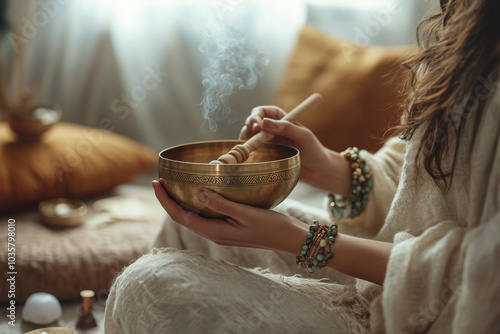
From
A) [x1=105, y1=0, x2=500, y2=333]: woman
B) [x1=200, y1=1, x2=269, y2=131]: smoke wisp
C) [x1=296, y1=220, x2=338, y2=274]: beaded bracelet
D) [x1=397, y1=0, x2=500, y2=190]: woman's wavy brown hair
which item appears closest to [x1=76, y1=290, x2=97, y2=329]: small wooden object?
[x1=105, y1=0, x2=500, y2=333]: woman

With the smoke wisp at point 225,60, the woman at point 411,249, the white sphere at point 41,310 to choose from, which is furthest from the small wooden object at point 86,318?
the smoke wisp at point 225,60

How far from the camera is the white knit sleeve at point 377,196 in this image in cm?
113

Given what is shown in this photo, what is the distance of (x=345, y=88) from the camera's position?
183cm

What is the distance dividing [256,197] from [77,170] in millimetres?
1209

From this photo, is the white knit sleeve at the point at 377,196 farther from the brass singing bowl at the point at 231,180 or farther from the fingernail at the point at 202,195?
the fingernail at the point at 202,195

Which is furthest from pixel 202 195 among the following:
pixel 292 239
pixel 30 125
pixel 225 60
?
pixel 225 60

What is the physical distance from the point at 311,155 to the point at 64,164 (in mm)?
1087

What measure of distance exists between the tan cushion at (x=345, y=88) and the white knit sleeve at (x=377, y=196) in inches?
22.1

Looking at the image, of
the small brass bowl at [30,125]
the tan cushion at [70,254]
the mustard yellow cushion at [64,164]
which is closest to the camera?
the tan cushion at [70,254]

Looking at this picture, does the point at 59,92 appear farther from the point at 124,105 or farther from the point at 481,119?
the point at 481,119

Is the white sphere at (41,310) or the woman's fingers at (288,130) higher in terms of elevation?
the woman's fingers at (288,130)

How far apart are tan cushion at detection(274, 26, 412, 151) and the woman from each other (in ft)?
2.68

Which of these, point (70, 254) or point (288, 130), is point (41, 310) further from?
point (288, 130)

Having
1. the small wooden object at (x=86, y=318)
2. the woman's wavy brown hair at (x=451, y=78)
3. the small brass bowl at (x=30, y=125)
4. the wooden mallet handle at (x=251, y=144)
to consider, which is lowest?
the small wooden object at (x=86, y=318)
